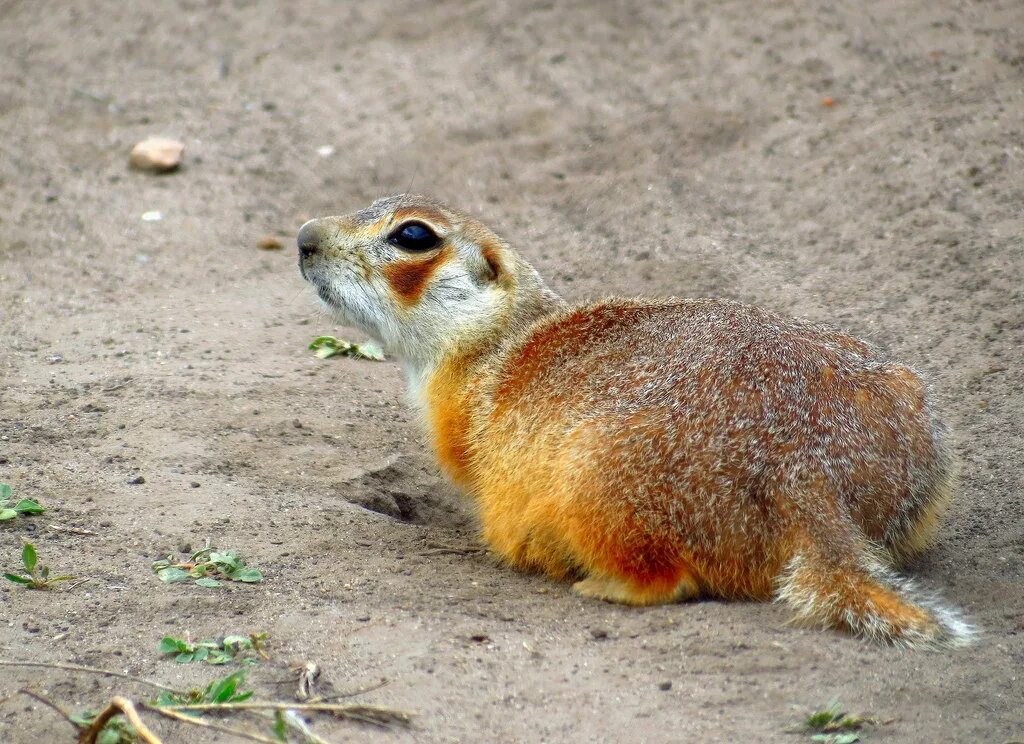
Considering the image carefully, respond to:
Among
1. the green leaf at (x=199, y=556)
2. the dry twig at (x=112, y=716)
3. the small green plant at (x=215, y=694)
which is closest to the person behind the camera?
the dry twig at (x=112, y=716)

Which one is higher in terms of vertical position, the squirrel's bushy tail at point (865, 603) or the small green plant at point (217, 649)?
the squirrel's bushy tail at point (865, 603)

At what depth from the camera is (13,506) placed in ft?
17.8

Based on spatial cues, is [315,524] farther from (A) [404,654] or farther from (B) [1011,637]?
(B) [1011,637]

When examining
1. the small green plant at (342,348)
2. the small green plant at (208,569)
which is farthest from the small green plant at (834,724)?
the small green plant at (342,348)

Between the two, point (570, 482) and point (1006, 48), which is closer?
point (570, 482)

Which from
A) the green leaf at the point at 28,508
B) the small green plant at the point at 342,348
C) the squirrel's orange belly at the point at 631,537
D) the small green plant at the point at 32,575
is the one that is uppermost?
the squirrel's orange belly at the point at 631,537

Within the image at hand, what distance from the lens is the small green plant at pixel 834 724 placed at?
3965 mm

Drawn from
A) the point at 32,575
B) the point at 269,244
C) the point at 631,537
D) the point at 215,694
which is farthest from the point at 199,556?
the point at 269,244

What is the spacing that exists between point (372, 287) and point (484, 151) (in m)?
4.51

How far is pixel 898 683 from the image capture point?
168 inches

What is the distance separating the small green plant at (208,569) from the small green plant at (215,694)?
3.07 ft

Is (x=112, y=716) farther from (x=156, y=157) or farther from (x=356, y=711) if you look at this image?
(x=156, y=157)

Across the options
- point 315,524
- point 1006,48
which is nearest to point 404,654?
point 315,524

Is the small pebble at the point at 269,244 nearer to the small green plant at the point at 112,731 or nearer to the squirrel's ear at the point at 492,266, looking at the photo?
the squirrel's ear at the point at 492,266
